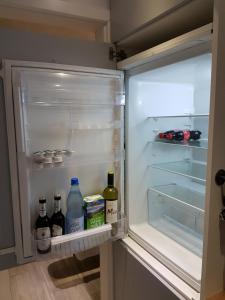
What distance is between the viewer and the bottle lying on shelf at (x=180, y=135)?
53.7 inches

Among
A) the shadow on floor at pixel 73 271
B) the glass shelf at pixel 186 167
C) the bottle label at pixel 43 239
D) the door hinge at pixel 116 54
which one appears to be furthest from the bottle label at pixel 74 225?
the shadow on floor at pixel 73 271

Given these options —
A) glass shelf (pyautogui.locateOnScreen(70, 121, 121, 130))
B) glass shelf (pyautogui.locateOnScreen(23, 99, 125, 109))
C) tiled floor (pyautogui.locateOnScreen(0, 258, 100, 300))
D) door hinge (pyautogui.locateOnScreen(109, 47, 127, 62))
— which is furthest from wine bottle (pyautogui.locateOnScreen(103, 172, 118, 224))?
tiled floor (pyautogui.locateOnScreen(0, 258, 100, 300))

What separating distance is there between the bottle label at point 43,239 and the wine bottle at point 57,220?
0.13ft

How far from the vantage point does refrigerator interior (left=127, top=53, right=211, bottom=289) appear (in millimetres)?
1219

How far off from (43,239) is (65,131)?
1.61ft

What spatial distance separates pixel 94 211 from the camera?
1.12 m

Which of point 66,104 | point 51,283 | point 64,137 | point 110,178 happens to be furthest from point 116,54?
point 51,283

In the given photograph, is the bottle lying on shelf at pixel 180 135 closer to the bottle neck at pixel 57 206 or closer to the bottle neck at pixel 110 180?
the bottle neck at pixel 110 180

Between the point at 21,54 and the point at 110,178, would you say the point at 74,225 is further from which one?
the point at 21,54

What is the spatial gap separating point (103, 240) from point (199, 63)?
3.27 feet

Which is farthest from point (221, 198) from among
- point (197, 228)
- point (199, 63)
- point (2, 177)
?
point (2, 177)

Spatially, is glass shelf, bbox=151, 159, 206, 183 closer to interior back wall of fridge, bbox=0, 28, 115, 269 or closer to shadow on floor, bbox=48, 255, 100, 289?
interior back wall of fridge, bbox=0, 28, 115, 269

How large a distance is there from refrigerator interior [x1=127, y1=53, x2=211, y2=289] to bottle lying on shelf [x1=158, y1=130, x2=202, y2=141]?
3 centimetres

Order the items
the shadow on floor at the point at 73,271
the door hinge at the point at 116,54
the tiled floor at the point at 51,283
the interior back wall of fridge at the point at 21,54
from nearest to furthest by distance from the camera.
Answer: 1. the interior back wall of fridge at the point at 21,54
2. the door hinge at the point at 116,54
3. the tiled floor at the point at 51,283
4. the shadow on floor at the point at 73,271
